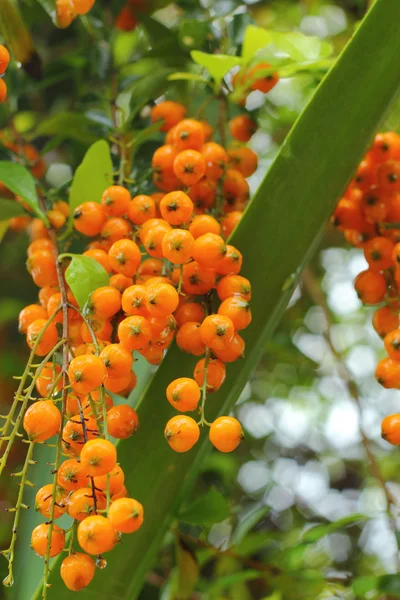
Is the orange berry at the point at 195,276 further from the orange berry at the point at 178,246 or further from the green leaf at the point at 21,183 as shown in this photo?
the green leaf at the point at 21,183

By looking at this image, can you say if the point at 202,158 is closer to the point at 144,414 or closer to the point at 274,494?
the point at 144,414

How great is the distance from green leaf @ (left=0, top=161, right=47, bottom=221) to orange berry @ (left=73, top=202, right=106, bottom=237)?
0.08 meters

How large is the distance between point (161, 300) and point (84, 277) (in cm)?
11

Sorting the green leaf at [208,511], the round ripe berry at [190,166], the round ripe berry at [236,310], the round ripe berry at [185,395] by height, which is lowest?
the green leaf at [208,511]

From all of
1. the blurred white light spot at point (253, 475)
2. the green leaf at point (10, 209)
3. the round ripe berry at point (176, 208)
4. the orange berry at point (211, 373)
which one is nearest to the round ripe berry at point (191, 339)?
the orange berry at point (211, 373)

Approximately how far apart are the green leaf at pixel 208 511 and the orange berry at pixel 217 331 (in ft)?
1.05

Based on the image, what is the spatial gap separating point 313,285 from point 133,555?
78 centimetres

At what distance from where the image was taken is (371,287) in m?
0.79

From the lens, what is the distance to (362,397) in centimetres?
173

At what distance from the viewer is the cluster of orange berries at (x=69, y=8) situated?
0.78m

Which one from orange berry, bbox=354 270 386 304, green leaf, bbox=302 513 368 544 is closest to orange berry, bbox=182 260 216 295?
orange berry, bbox=354 270 386 304

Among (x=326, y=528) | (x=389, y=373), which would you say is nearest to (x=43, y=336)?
(x=389, y=373)

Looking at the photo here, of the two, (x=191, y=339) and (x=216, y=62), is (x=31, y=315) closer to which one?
(x=191, y=339)

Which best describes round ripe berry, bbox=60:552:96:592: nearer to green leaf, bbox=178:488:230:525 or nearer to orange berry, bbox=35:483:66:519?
orange berry, bbox=35:483:66:519
